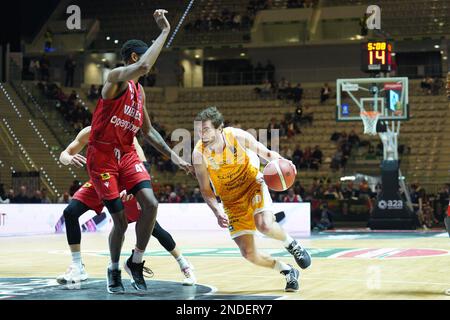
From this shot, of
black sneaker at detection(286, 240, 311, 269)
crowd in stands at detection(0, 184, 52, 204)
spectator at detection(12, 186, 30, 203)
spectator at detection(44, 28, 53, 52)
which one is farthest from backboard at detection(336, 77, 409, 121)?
spectator at detection(44, 28, 53, 52)

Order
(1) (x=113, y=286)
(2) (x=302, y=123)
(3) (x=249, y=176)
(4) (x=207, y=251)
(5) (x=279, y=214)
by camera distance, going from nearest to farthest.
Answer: (1) (x=113, y=286), (3) (x=249, y=176), (4) (x=207, y=251), (5) (x=279, y=214), (2) (x=302, y=123)

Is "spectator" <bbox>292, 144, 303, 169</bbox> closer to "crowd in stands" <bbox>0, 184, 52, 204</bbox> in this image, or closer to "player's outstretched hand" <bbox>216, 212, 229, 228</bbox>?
"crowd in stands" <bbox>0, 184, 52, 204</bbox>

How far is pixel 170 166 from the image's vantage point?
28125 millimetres

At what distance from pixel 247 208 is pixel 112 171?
1359 millimetres

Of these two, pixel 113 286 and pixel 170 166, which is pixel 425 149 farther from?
pixel 113 286

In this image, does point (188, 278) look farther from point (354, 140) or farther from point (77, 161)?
point (354, 140)

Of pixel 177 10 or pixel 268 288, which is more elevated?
pixel 177 10

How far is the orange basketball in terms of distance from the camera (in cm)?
743

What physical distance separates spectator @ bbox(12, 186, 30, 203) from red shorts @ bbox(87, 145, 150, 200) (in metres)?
16.2

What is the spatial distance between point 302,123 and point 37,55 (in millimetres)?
12672

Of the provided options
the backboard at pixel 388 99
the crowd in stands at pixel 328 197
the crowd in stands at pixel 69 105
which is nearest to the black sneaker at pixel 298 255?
the backboard at pixel 388 99

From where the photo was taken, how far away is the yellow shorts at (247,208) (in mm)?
7473

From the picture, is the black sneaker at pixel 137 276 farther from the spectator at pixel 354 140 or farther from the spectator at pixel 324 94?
the spectator at pixel 324 94
